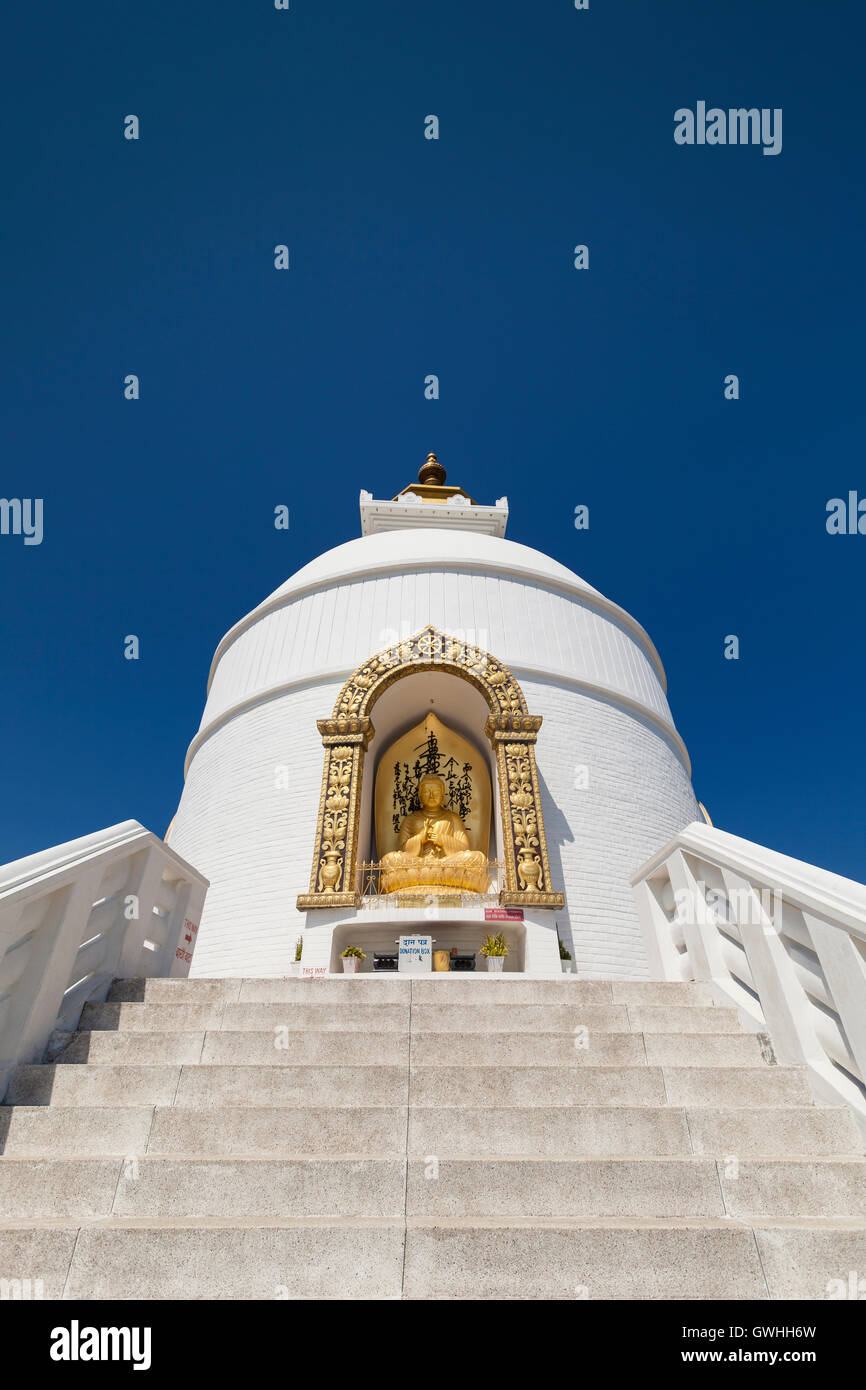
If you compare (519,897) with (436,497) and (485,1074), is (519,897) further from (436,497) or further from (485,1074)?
(436,497)

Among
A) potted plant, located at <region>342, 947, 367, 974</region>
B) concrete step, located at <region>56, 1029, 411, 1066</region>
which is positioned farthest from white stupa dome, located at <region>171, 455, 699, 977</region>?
concrete step, located at <region>56, 1029, 411, 1066</region>

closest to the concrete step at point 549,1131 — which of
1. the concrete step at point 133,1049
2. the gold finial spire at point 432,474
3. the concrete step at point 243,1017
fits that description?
the concrete step at point 243,1017

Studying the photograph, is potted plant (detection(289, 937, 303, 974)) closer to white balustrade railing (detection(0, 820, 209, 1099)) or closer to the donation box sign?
the donation box sign

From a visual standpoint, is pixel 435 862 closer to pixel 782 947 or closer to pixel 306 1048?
pixel 306 1048

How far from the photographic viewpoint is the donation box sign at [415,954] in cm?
745

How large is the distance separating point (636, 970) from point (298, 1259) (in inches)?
357

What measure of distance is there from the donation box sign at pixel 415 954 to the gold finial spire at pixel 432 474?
58.4 ft

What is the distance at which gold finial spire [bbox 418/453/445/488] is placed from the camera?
73.2 ft

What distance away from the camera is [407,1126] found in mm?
2861

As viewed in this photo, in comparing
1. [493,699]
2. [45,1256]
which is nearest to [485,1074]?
[45,1256]

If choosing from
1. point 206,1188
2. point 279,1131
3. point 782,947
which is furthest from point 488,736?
point 206,1188

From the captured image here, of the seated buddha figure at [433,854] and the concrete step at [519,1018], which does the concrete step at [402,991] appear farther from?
the seated buddha figure at [433,854]
